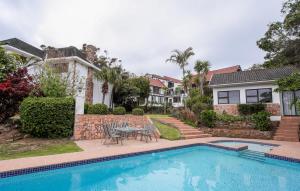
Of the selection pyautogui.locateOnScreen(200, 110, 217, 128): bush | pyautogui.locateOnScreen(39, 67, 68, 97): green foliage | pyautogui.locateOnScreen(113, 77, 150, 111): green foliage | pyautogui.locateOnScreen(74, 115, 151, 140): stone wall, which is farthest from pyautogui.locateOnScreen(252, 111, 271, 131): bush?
pyautogui.locateOnScreen(39, 67, 68, 97): green foliage

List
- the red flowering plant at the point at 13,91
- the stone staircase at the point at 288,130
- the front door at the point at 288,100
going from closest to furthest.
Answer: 1. the red flowering plant at the point at 13,91
2. the stone staircase at the point at 288,130
3. the front door at the point at 288,100

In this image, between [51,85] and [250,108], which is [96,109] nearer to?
[51,85]

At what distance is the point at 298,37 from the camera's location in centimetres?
1502

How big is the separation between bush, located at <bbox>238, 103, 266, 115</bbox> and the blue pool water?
391 inches

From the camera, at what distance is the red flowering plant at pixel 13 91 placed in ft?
36.6

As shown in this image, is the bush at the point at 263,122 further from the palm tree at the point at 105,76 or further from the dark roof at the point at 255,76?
the palm tree at the point at 105,76

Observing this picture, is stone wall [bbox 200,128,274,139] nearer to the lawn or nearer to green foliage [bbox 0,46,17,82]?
the lawn

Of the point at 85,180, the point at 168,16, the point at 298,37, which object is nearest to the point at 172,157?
the point at 85,180

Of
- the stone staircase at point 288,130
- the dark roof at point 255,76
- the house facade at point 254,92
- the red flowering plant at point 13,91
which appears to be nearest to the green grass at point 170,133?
the house facade at point 254,92

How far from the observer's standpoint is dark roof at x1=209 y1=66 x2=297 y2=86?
1836cm

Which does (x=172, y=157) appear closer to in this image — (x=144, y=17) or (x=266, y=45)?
(x=144, y=17)

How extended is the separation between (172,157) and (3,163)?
7.43 m

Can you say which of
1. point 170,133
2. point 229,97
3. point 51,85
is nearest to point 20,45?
point 51,85

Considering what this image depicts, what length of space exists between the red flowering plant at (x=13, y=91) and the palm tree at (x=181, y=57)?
19.7 metres
